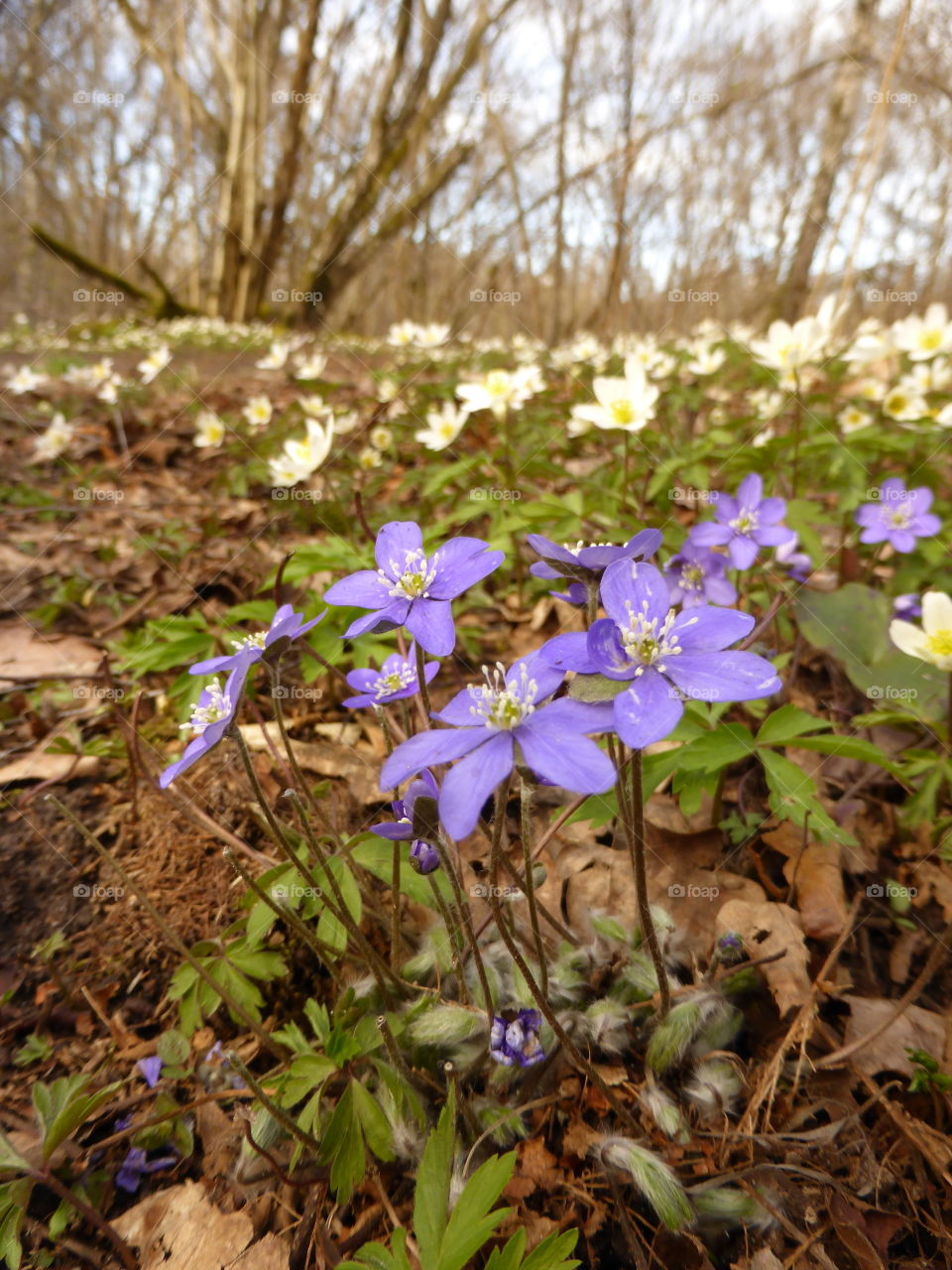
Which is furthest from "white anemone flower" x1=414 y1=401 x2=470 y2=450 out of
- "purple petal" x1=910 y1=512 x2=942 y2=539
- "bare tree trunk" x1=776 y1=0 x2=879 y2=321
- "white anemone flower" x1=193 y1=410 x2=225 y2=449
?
"bare tree trunk" x1=776 y1=0 x2=879 y2=321

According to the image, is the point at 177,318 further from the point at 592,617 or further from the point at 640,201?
the point at 592,617

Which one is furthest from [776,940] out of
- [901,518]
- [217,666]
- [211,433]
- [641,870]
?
[211,433]

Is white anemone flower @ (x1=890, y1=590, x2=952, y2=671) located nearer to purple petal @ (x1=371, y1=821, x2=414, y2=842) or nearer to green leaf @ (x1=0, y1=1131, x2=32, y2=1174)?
purple petal @ (x1=371, y1=821, x2=414, y2=842)

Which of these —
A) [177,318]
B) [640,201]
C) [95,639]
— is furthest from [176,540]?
[177,318]

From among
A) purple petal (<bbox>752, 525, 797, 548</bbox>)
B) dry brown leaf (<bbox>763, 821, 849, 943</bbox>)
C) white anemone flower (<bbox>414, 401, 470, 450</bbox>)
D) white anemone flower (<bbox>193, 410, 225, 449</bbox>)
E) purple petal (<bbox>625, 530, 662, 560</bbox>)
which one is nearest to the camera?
purple petal (<bbox>625, 530, 662, 560</bbox>)

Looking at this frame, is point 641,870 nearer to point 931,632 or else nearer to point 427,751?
point 427,751

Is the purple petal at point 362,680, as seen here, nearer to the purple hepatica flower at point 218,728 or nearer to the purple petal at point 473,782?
the purple hepatica flower at point 218,728
